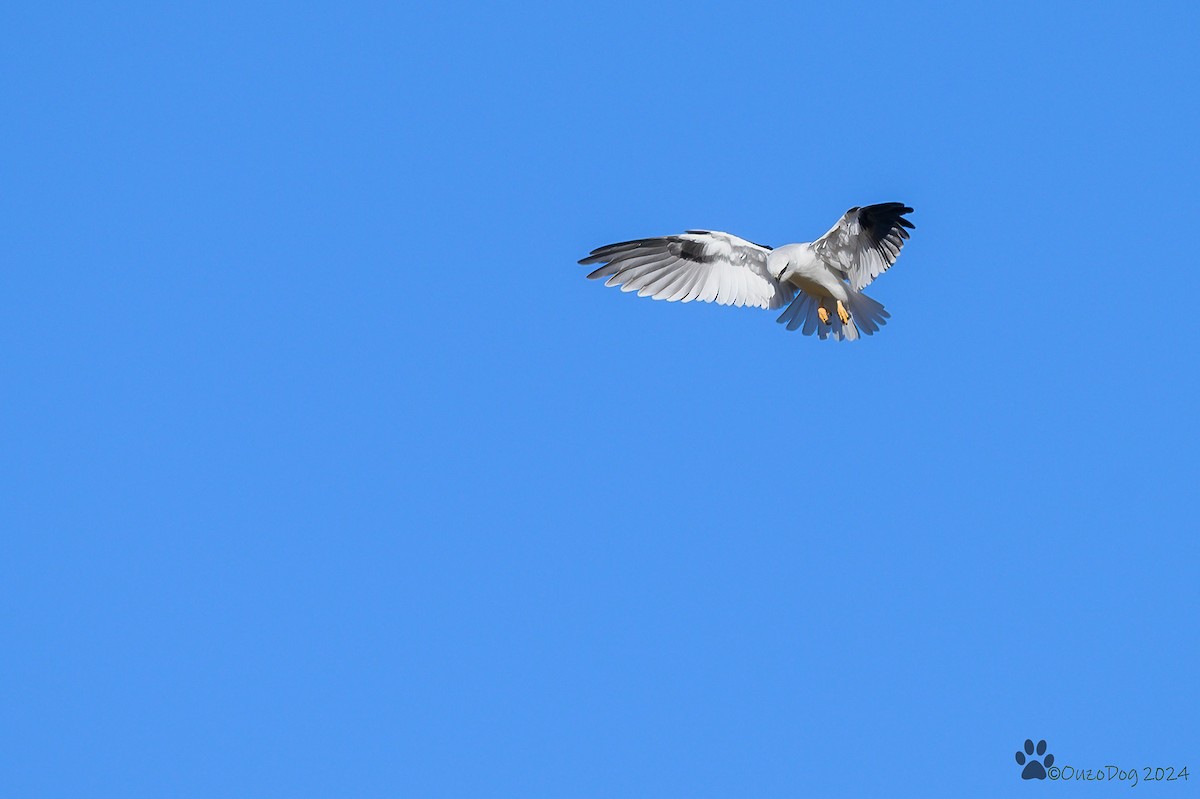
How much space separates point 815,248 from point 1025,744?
8.49 m

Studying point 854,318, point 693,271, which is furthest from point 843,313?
point 693,271

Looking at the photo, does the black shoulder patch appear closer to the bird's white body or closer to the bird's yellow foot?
the bird's white body

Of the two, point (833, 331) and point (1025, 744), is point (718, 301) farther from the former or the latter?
point (1025, 744)

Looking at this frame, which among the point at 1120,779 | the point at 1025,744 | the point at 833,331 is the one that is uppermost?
the point at 833,331

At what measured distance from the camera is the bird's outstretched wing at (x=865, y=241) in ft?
73.3

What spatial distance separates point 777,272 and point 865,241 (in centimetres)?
120

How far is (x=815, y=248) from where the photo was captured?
22.5m

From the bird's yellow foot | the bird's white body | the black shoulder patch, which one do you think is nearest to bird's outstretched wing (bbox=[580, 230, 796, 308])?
the black shoulder patch

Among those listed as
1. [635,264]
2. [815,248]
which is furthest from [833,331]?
[635,264]

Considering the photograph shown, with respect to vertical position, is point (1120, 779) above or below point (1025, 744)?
below

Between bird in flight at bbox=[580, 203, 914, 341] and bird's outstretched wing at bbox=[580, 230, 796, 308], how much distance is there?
0.01 metres

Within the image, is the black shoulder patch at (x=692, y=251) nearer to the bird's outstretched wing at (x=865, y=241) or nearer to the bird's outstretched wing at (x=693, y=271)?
the bird's outstretched wing at (x=693, y=271)

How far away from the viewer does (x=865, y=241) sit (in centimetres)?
2277

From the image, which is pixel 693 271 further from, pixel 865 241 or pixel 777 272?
pixel 865 241
